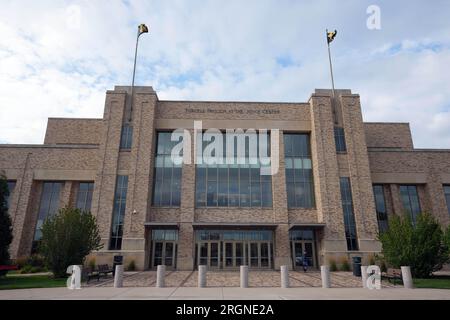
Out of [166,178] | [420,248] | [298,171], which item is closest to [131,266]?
[166,178]

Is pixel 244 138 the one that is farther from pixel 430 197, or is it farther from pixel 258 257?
pixel 430 197

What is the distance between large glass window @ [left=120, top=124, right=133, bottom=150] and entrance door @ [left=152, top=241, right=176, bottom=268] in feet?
31.3

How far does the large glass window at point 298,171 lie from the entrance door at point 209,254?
792 centimetres

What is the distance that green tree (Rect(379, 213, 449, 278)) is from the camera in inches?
642

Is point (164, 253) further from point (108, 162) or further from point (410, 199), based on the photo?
point (410, 199)

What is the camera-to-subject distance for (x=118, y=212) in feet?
79.8

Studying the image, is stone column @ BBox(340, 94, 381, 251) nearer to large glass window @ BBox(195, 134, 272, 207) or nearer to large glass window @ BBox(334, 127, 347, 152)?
large glass window @ BBox(334, 127, 347, 152)

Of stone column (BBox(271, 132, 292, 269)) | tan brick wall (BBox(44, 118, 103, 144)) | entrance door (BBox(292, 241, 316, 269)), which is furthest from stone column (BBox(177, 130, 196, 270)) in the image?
tan brick wall (BBox(44, 118, 103, 144))

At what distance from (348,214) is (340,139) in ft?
24.2

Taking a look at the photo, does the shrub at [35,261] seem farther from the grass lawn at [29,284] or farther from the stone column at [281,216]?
the stone column at [281,216]

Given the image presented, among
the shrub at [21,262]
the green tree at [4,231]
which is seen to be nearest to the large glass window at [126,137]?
the green tree at [4,231]

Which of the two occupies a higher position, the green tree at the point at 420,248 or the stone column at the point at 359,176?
the stone column at the point at 359,176

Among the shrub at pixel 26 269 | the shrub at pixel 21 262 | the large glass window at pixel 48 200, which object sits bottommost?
the shrub at pixel 26 269

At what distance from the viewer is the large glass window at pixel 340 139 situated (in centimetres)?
2678
